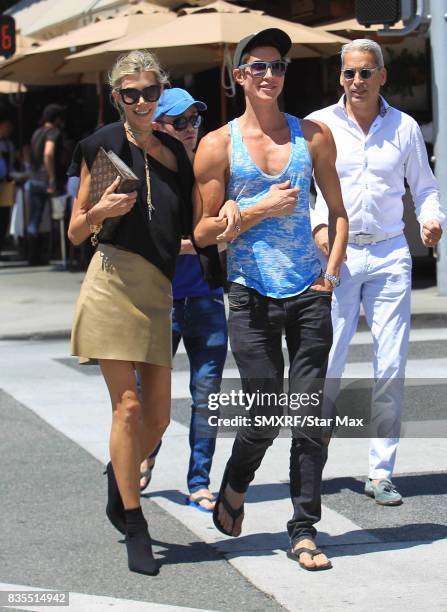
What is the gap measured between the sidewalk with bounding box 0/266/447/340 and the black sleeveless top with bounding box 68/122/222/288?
7.31m

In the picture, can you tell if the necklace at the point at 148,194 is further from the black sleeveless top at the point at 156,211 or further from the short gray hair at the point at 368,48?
the short gray hair at the point at 368,48

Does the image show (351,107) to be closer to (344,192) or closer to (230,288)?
(344,192)

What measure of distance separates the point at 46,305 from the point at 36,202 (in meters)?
5.34

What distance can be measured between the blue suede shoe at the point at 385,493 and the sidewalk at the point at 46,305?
6240 millimetres

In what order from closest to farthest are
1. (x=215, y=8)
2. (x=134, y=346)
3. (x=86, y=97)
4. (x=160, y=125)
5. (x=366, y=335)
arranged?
(x=134, y=346) → (x=160, y=125) → (x=366, y=335) → (x=215, y=8) → (x=86, y=97)

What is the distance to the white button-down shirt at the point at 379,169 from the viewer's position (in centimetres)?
631

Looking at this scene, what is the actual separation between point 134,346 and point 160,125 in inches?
55.0

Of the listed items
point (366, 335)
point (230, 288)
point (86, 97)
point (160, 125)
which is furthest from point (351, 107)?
point (86, 97)

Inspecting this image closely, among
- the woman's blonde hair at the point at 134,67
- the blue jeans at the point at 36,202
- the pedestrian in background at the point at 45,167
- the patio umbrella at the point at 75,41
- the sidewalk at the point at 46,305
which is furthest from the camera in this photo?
the blue jeans at the point at 36,202

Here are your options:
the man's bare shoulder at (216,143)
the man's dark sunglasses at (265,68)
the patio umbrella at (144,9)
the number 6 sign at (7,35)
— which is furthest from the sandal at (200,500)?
the number 6 sign at (7,35)

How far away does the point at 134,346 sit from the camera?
17.5 feet

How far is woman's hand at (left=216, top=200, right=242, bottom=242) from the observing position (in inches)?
202

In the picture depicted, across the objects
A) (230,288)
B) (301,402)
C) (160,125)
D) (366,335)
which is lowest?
(366,335)

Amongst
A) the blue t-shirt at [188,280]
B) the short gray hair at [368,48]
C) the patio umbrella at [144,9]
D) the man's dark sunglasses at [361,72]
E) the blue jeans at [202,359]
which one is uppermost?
the patio umbrella at [144,9]
